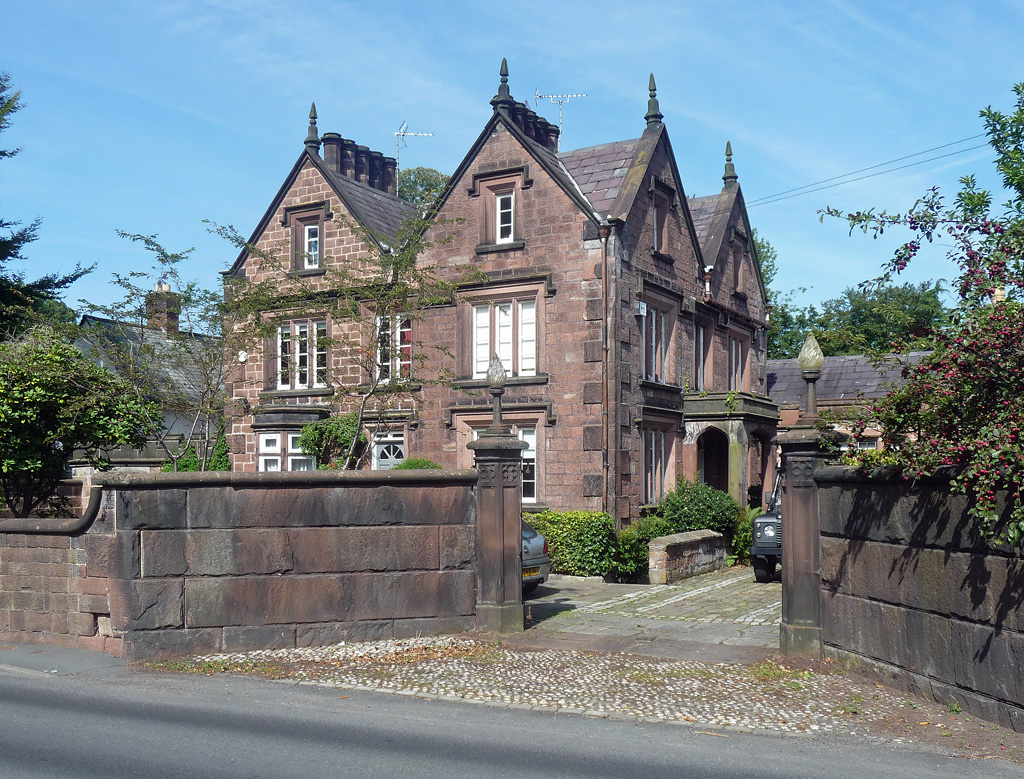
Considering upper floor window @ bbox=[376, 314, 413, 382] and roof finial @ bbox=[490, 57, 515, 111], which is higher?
roof finial @ bbox=[490, 57, 515, 111]

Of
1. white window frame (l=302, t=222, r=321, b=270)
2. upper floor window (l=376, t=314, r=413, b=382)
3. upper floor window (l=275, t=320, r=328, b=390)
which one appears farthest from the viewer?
white window frame (l=302, t=222, r=321, b=270)

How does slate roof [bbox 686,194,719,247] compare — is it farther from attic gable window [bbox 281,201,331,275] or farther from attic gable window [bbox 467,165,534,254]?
attic gable window [bbox 281,201,331,275]

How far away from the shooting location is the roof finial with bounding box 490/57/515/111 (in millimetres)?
23375

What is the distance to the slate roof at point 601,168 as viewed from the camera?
22.9m

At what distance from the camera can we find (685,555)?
19984 millimetres

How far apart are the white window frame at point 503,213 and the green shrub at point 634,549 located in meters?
7.55

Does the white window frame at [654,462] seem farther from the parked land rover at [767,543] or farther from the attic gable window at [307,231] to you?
the attic gable window at [307,231]

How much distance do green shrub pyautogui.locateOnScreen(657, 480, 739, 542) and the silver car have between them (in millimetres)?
6792

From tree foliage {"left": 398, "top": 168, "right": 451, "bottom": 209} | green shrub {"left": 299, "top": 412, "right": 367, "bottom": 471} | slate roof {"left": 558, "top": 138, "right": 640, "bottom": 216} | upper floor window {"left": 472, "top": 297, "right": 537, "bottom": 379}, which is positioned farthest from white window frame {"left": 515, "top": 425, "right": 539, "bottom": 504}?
tree foliage {"left": 398, "top": 168, "right": 451, "bottom": 209}

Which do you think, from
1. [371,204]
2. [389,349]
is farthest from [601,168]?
[389,349]

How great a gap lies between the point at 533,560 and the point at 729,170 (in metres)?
18.1

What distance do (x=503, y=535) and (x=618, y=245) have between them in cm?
1177

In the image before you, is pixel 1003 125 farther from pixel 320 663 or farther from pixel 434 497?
pixel 320 663

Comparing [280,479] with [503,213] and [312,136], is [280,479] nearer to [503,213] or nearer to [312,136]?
[503,213]
